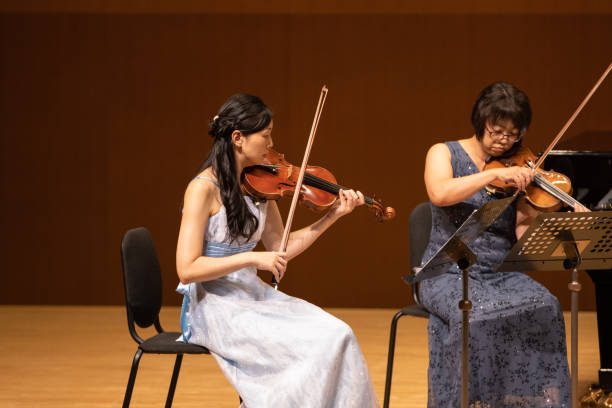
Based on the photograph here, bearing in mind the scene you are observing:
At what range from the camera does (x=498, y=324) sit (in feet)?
7.41

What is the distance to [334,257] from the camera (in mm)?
5102

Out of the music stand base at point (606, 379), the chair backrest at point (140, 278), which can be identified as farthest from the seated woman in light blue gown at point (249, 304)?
the music stand base at point (606, 379)

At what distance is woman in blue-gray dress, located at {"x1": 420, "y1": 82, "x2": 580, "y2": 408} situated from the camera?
2248 mm

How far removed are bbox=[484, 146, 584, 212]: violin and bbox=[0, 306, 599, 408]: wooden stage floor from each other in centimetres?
98

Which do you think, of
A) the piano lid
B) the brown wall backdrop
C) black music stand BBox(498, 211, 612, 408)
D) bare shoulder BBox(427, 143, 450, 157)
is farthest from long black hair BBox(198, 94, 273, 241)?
the brown wall backdrop

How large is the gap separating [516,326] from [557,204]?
1.23 ft

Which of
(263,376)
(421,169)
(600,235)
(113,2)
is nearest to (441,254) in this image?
(600,235)

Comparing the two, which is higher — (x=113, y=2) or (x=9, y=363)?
(x=113, y=2)

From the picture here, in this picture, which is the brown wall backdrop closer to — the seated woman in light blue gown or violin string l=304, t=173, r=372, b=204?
violin string l=304, t=173, r=372, b=204

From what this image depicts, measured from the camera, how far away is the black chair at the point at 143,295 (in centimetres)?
211

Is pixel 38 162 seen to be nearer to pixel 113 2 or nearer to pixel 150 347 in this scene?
pixel 113 2

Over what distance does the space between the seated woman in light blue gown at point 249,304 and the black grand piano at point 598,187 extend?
0.95 meters

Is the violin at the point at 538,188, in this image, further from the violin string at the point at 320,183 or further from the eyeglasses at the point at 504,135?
the violin string at the point at 320,183

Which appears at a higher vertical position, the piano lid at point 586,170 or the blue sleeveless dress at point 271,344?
the piano lid at point 586,170
